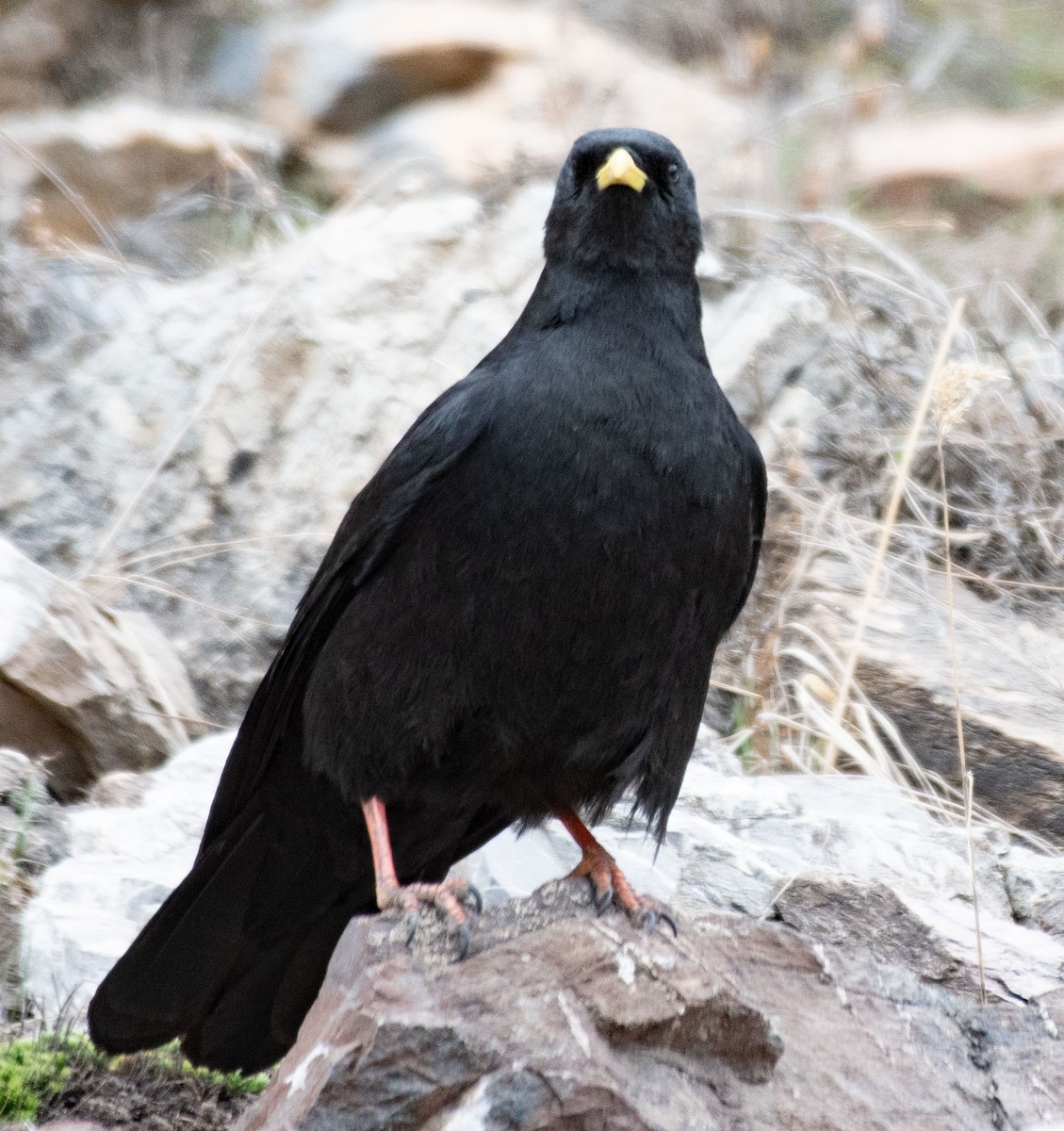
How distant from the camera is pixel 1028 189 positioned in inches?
488

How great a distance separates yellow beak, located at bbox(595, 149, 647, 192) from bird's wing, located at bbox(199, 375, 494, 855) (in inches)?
22.4

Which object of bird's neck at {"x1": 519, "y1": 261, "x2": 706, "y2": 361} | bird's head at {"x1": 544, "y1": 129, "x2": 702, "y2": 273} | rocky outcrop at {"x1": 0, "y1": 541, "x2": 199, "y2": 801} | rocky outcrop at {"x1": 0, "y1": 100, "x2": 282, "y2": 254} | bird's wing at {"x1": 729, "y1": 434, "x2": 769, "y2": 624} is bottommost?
rocky outcrop at {"x1": 0, "y1": 541, "x2": 199, "y2": 801}

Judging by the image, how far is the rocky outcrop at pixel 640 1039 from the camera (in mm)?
2934

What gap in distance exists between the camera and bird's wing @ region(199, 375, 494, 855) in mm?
3771

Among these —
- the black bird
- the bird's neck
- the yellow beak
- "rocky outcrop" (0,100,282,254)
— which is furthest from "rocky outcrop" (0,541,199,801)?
"rocky outcrop" (0,100,282,254)

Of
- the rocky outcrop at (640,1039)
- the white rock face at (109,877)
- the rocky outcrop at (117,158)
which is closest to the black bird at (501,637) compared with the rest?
the rocky outcrop at (640,1039)

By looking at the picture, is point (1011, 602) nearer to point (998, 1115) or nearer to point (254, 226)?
point (998, 1115)

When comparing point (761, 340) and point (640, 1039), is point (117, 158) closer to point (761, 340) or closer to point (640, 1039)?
point (761, 340)

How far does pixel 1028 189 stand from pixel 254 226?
21.4 ft

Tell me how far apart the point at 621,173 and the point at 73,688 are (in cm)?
238

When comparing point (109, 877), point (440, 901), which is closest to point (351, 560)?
point (440, 901)

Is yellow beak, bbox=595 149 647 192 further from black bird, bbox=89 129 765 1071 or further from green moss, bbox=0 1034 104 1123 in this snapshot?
green moss, bbox=0 1034 104 1123

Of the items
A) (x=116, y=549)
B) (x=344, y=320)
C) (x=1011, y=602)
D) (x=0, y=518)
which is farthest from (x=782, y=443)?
(x=0, y=518)

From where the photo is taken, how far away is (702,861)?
14.8 feet
